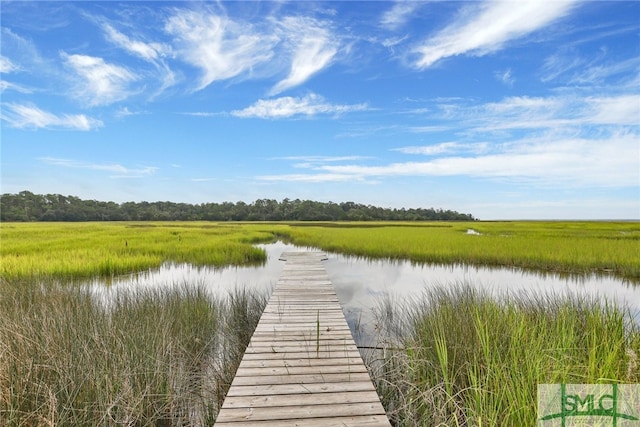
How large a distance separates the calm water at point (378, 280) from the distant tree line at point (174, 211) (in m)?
65.2

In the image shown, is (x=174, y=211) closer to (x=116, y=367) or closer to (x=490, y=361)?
(x=116, y=367)

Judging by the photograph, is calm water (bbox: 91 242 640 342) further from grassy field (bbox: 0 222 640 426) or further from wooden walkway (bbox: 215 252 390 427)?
wooden walkway (bbox: 215 252 390 427)

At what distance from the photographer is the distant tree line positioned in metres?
71.4

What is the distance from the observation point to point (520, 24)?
14.0 metres

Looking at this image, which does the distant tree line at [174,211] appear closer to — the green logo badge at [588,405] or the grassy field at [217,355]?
the grassy field at [217,355]

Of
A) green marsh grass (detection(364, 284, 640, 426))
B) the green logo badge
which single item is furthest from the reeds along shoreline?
the green logo badge

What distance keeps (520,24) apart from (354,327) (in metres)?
15.7

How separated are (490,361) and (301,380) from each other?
2.20 meters

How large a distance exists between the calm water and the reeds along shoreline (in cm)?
257

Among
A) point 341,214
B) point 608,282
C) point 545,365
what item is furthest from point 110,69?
point 341,214

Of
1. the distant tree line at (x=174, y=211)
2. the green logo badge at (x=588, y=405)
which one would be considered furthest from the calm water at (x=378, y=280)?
the distant tree line at (x=174, y=211)

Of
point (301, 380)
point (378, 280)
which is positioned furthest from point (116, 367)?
point (378, 280)

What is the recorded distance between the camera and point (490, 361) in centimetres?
361

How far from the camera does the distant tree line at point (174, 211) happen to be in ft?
234
